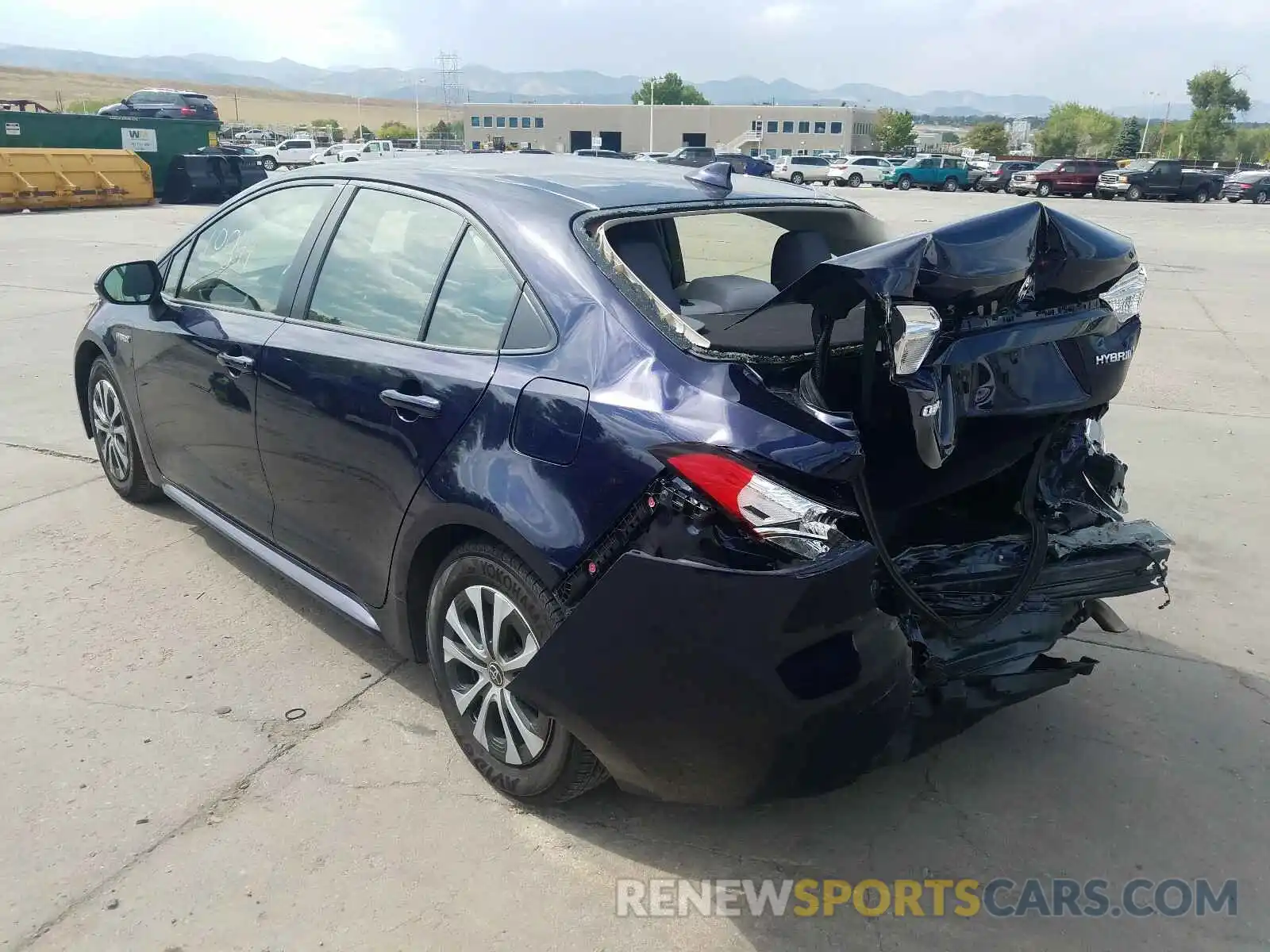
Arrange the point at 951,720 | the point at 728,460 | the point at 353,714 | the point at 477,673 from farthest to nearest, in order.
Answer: the point at 353,714 → the point at 477,673 → the point at 951,720 → the point at 728,460

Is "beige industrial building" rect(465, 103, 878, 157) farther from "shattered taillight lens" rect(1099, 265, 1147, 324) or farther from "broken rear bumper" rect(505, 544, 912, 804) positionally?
"broken rear bumper" rect(505, 544, 912, 804)

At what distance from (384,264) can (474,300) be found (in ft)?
1.72

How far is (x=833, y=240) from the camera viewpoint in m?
3.78

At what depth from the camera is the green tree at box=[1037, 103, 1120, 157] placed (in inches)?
3826

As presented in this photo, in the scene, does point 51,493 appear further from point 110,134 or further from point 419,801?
point 110,134

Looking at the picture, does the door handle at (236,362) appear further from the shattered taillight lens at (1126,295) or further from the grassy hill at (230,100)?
the grassy hill at (230,100)

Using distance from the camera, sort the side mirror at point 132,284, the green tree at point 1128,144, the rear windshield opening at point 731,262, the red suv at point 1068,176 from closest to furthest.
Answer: the rear windshield opening at point 731,262, the side mirror at point 132,284, the red suv at point 1068,176, the green tree at point 1128,144

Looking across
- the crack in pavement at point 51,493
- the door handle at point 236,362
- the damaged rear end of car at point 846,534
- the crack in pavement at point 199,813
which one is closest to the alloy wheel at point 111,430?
the crack in pavement at point 51,493

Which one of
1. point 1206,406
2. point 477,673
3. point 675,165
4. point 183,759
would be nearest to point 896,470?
point 477,673

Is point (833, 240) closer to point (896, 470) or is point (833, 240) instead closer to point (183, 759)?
point (896, 470)

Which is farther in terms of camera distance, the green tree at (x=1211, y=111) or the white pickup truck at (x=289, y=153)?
the green tree at (x=1211, y=111)

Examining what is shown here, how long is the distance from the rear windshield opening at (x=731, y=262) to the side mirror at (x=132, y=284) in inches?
92.0

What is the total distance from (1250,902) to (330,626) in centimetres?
317

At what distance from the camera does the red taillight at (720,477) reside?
221 centimetres
